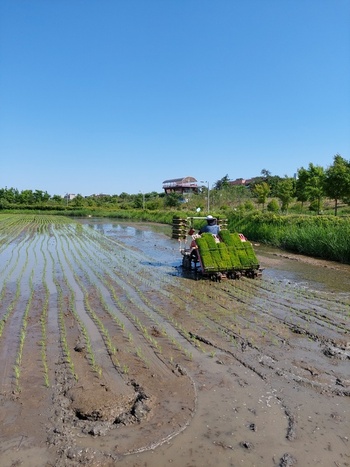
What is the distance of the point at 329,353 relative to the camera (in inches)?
206

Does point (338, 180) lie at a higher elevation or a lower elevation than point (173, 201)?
higher

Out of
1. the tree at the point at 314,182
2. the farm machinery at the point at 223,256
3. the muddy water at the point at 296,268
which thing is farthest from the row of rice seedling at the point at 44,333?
the tree at the point at 314,182

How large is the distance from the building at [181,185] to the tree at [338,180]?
57.7 metres

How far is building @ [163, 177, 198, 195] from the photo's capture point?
83750 mm

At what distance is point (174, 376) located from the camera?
4523 mm

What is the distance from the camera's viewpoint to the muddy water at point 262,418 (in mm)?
3096

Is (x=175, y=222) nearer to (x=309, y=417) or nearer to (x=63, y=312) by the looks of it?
(x=63, y=312)

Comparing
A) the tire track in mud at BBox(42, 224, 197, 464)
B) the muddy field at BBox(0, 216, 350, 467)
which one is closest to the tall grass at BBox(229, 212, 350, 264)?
the muddy field at BBox(0, 216, 350, 467)

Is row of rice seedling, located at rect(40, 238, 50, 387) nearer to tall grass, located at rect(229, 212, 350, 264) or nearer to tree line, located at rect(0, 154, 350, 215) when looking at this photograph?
tall grass, located at rect(229, 212, 350, 264)

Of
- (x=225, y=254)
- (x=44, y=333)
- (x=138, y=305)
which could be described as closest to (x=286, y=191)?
(x=225, y=254)

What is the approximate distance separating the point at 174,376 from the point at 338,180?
22.7 metres

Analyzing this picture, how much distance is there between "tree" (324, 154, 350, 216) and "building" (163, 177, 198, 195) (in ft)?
189

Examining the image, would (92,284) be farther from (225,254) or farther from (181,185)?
(181,185)

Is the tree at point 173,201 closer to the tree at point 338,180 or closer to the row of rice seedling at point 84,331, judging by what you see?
the tree at point 338,180
